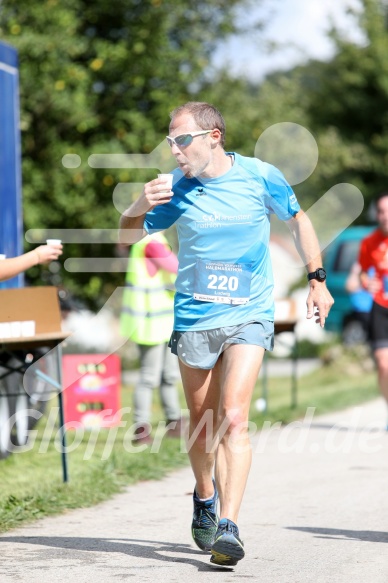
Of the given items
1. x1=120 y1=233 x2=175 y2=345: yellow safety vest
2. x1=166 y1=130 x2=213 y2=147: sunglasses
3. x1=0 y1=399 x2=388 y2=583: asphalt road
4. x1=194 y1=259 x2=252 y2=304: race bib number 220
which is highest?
x1=166 y1=130 x2=213 y2=147: sunglasses

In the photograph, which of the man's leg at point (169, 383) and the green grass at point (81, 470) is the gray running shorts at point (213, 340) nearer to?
the green grass at point (81, 470)

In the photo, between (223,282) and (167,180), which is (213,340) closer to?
(223,282)

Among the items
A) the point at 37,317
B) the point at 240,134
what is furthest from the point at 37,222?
the point at 37,317

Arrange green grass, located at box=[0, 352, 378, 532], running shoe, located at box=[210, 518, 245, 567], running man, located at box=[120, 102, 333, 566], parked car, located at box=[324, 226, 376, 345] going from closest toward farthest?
running shoe, located at box=[210, 518, 245, 567] → running man, located at box=[120, 102, 333, 566] → green grass, located at box=[0, 352, 378, 532] → parked car, located at box=[324, 226, 376, 345]

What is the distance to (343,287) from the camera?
25094 millimetres

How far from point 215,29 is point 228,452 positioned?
14190 millimetres

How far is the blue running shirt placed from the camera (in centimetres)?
542

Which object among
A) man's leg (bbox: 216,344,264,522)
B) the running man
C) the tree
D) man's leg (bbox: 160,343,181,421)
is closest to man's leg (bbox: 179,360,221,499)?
the running man

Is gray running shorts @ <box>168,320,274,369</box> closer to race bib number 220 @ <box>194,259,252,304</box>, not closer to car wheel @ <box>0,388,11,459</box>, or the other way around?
race bib number 220 @ <box>194,259,252,304</box>

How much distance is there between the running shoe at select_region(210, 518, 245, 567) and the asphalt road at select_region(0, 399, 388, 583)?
0.06m

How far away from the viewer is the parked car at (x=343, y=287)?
80.0ft

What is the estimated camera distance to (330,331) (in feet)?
85.8

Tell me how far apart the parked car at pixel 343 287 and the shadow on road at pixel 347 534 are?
58.1ft

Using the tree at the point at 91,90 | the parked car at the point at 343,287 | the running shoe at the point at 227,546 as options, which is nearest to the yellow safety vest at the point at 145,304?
the running shoe at the point at 227,546
